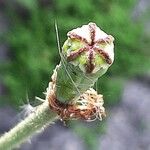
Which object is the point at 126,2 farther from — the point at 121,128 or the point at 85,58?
the point at 85,58

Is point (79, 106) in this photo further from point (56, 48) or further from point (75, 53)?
point (56, 48)

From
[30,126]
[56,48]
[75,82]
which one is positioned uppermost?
[75,82]

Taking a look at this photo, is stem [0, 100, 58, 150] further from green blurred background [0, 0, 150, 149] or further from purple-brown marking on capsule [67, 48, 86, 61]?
green blurred background [0, 0, 150, 149]

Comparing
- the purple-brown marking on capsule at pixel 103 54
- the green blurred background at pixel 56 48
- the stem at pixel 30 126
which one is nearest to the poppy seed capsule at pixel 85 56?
the purple-brown marking on capsule at pixel 103 54

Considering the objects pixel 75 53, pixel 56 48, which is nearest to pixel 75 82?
pixel 75 53

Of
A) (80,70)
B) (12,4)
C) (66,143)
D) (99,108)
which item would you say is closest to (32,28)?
(12,4)

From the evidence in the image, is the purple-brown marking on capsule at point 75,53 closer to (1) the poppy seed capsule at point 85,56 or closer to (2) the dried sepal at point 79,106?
(1) the poppy seed capsule at point 85,56
